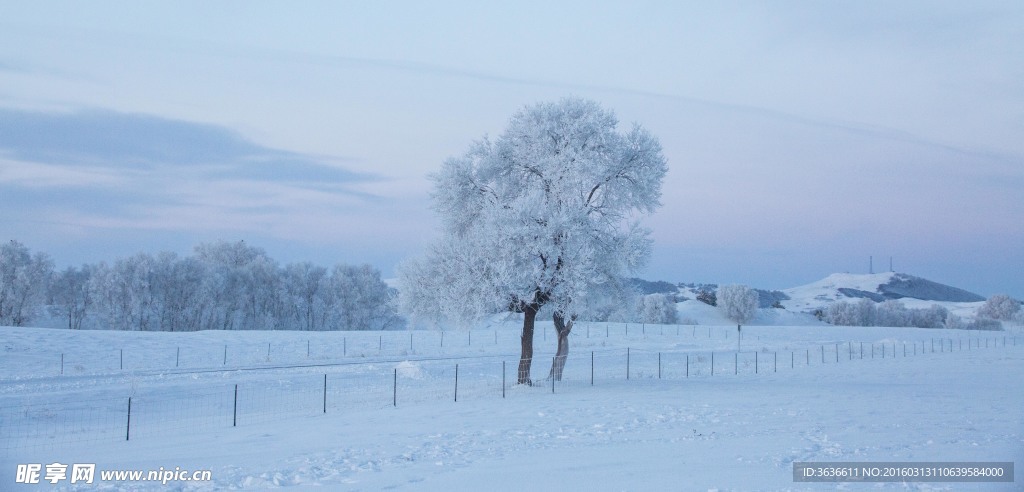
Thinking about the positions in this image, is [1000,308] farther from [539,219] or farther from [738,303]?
[539,219]

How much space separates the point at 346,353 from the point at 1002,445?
1547 inches

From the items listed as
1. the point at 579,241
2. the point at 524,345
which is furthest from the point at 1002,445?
the point at 524,345

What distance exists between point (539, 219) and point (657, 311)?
97.6 metres

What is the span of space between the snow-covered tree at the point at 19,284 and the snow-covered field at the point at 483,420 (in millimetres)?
42931

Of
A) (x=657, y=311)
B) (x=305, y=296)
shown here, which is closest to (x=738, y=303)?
(x=657, y=311)

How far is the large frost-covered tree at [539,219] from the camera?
2614 cm

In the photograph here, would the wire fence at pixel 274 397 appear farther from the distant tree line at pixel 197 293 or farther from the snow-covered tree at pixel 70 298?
the snow-covered tree at pixel 70 298

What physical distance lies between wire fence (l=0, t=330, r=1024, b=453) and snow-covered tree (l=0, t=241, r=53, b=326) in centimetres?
6048

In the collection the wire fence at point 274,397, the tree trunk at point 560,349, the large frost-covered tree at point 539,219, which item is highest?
the large frost-covered tree at point 539,219

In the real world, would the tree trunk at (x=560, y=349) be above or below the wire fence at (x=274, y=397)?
above

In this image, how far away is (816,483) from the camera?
38.3ft

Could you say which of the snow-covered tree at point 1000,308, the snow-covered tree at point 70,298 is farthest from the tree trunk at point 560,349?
the snow-covered tree at point 1000,308

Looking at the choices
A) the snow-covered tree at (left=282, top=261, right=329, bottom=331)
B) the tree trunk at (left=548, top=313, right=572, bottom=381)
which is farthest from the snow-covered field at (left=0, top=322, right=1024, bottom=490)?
the snow-covered tree at (left=282, top=261, right=329, bottom=331)

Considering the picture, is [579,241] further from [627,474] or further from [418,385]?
[627,474]
